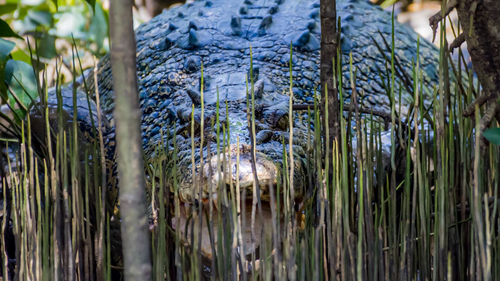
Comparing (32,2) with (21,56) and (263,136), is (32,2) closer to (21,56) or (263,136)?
(21,56)

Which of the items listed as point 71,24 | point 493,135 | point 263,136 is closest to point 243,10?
point 263,136

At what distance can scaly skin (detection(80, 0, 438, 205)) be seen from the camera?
2.45 m

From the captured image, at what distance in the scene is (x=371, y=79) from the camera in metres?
3.11

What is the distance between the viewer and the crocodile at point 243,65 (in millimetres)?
2406

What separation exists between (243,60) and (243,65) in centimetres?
7

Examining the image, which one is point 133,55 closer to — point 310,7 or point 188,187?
point 188,187

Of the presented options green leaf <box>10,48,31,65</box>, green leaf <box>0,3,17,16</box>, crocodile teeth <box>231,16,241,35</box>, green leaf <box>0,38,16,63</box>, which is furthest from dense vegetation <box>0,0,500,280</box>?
green leaf <box>10,48,31,65</box>

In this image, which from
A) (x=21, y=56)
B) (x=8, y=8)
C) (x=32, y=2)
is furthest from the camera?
(x=32, y=2)

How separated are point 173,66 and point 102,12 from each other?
2118 millimetres

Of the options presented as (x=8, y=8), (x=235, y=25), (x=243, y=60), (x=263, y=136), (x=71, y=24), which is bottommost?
(x=263, y=136)

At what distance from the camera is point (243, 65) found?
2.83 metres

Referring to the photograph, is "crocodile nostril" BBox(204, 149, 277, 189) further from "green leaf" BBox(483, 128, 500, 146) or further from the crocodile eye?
"green leaf" BBox(483, 128, 500, 146)

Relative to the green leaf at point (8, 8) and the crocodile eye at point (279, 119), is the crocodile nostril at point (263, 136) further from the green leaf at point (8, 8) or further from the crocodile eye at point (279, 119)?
the green leaf at point (8, 8)

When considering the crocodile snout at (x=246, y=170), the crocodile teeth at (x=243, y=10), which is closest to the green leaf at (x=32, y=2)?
the crocodile teeth at (x=243, y=10)
